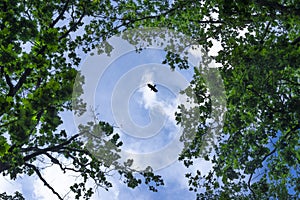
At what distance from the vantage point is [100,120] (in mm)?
10195

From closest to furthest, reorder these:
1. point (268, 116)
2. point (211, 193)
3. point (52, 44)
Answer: point (52, 44) < point (268, 116) < point (211, 193)

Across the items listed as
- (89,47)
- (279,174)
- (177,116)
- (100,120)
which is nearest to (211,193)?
(279,174)

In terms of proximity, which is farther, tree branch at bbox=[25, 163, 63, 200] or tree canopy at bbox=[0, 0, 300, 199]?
tree branch at bbox=[25, 163, 63, 200]

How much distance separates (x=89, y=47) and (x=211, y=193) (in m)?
7.13

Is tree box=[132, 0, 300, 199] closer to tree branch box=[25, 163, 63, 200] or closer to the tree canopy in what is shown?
the tree canopy

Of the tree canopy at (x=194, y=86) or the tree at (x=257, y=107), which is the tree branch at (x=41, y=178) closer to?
the tree canopy at (x=194, y=86)

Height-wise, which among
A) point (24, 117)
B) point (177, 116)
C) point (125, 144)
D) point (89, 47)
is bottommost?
point (24, 117)

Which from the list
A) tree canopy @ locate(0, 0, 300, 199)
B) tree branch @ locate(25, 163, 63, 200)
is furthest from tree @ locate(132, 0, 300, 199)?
tree branch @ locate(25, 163, 63, 200)

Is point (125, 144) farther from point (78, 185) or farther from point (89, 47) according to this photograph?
point (89, 47)

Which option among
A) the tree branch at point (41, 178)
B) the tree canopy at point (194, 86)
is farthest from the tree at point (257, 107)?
the tree branch at point (41, 178)

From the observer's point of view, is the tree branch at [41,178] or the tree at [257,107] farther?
the tree branch at [41,178]

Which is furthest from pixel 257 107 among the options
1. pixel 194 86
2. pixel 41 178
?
pixel 41 178

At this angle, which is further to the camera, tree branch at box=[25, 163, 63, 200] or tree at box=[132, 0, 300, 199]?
tree branch at box=[25, 163, 63, 200]

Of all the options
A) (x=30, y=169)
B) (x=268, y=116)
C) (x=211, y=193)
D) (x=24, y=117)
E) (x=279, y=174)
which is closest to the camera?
(x=24, y=117)
